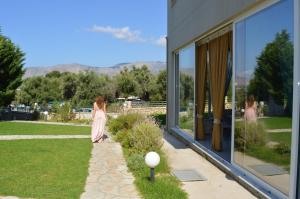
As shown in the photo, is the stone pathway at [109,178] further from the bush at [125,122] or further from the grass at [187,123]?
the bush at [125,122]

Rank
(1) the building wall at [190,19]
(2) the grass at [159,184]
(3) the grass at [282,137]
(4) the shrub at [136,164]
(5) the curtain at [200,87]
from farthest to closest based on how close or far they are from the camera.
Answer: (5) the curtain at [200,87], (4) the shrub at [136,164], (1) the building wall at [190,19], (2) the grass at [159,184], (3) the grass at [282,137]

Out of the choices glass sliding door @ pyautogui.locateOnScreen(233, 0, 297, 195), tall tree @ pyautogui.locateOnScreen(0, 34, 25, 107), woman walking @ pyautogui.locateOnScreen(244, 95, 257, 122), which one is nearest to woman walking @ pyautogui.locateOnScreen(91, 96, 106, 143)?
glass sliding door @ pyautogui.locateOnScreen(233, 0, 297, 195)

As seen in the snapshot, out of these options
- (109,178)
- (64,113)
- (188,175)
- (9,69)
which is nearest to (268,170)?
(188,175)

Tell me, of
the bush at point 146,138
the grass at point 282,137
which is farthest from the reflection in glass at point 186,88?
the grass at point 282,137

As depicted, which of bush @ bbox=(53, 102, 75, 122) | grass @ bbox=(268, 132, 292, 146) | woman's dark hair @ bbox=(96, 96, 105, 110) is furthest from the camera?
bush @ bbox=(53, 102, 75, 122)

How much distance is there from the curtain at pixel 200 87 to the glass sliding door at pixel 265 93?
2.86 m

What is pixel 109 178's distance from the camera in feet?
22.6

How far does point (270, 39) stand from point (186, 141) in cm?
580

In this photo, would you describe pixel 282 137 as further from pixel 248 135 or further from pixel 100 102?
pixel 100 102

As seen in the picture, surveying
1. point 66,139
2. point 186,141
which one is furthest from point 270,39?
point 66,139

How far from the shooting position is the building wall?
23.1 feet

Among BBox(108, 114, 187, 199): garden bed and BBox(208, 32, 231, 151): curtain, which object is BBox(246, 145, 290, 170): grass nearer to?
BBox(108, 114, 187, 199): garden bed

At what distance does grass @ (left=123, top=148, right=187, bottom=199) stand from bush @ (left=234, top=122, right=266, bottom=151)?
131 centimetres

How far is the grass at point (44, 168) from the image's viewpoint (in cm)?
593
